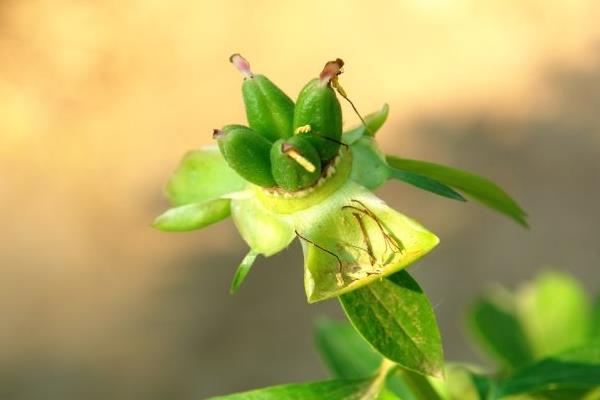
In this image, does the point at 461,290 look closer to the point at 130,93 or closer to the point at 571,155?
the point at 571,155

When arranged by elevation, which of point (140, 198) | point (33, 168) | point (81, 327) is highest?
point (33, 168)

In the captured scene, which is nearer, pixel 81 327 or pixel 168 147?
pixel 81 327

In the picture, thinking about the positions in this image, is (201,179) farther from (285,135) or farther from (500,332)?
(500,332)

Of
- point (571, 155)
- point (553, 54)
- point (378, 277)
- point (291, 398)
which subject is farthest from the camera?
point (553, 54)

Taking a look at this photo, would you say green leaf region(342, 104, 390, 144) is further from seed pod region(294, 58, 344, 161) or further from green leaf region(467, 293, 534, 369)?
green leaf region(467, 293, 534, 369)

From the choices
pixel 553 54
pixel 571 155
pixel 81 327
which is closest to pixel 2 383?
pixel 81 327

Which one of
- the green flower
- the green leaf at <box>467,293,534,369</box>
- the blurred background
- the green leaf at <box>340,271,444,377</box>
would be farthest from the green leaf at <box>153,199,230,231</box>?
the blurred background
